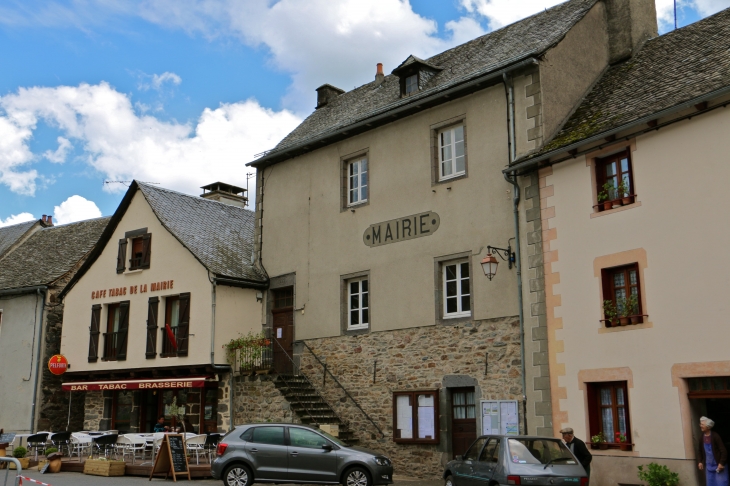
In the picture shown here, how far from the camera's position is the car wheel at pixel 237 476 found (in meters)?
14.1

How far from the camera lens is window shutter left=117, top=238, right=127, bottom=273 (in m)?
23.5

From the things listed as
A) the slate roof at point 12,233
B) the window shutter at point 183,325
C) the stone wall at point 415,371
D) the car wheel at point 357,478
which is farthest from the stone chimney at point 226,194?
the car wheel at point 357,478

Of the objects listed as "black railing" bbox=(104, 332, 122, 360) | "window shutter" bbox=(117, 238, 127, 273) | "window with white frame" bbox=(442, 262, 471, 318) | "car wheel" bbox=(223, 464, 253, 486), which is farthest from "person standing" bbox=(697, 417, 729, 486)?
"window shutter" bbox=(117, 238, 127, 273)

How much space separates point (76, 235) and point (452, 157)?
60.1 ft

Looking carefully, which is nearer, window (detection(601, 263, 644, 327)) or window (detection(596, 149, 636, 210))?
window (detection(601, 263, 644, 327))

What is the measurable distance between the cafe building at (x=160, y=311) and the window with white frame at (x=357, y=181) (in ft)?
11.9

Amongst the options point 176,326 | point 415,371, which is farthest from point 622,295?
point 176,326

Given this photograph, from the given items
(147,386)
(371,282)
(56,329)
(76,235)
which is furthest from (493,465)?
(76,235)

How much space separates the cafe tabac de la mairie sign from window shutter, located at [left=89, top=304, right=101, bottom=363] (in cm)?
979

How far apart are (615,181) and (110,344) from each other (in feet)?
52.0

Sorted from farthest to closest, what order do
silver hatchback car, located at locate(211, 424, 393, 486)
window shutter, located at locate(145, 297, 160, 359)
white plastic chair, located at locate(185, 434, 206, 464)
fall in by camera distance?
window shutter, located at locate(145, 297, 160, 359), white plastic chair, located at locate(185, 434, 206, 464), silver hatchback car, located at locate(211, 424, 393, 486)

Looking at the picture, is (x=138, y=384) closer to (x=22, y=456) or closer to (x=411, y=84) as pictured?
(x=22, y=456)

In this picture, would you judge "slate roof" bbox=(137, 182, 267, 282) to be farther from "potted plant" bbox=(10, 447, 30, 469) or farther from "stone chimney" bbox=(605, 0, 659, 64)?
"stone chimney" bbox=(605, 0, 659, 64)

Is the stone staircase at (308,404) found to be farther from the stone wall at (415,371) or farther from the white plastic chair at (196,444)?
the white plastic chair at (196,444)
